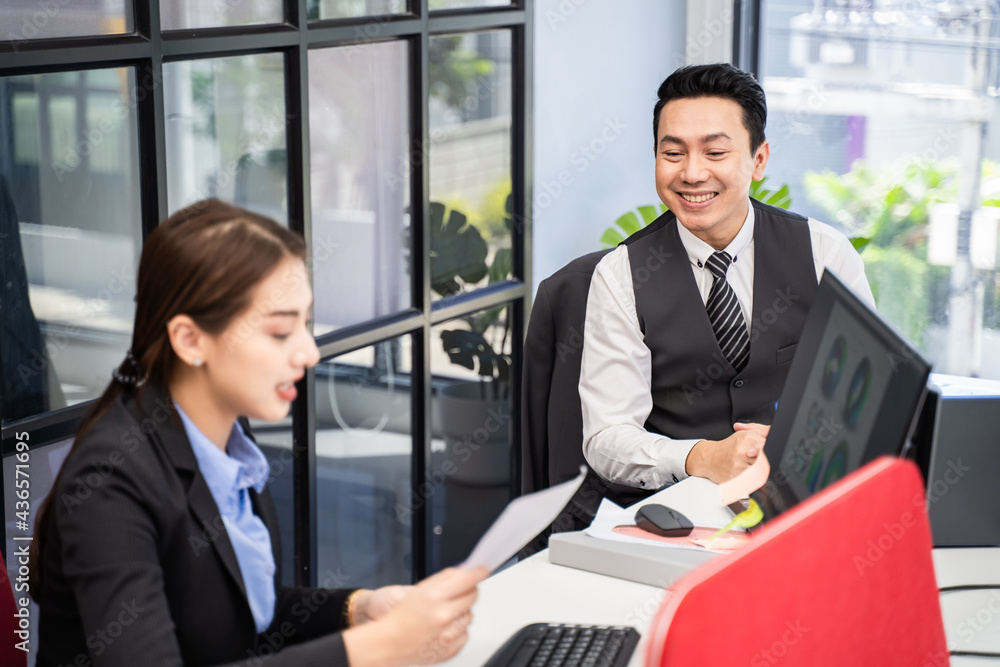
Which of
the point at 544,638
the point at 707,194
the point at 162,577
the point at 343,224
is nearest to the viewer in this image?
the point at 162,577

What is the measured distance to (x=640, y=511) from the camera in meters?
1.61

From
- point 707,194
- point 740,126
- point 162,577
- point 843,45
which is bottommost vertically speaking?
point 162,577

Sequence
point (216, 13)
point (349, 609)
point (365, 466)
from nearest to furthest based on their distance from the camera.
Answer: 1. point (349, 609)
2. point (216, 13)
3. point (365, 466)

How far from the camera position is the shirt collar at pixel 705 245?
209 centimetres

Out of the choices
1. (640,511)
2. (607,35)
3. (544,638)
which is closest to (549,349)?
(640,511)

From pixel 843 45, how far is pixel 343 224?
2.25 m

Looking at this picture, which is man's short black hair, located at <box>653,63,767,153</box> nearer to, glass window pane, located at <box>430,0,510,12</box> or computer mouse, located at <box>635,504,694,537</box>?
computer mouse, located at <box>635,504,694,537</box>

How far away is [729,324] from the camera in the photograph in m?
2.03

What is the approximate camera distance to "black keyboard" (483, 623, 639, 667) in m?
1.23

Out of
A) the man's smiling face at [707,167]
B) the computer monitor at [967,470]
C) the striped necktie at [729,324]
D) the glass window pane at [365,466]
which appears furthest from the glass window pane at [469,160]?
the computer monitor at [967,470]

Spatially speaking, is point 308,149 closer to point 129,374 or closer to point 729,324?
point 729,324

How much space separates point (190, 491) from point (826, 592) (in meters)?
0.71

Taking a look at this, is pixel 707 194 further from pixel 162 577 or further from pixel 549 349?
pixel 162 577

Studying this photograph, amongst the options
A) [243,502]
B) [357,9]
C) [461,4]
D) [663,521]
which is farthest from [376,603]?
[461,4]
